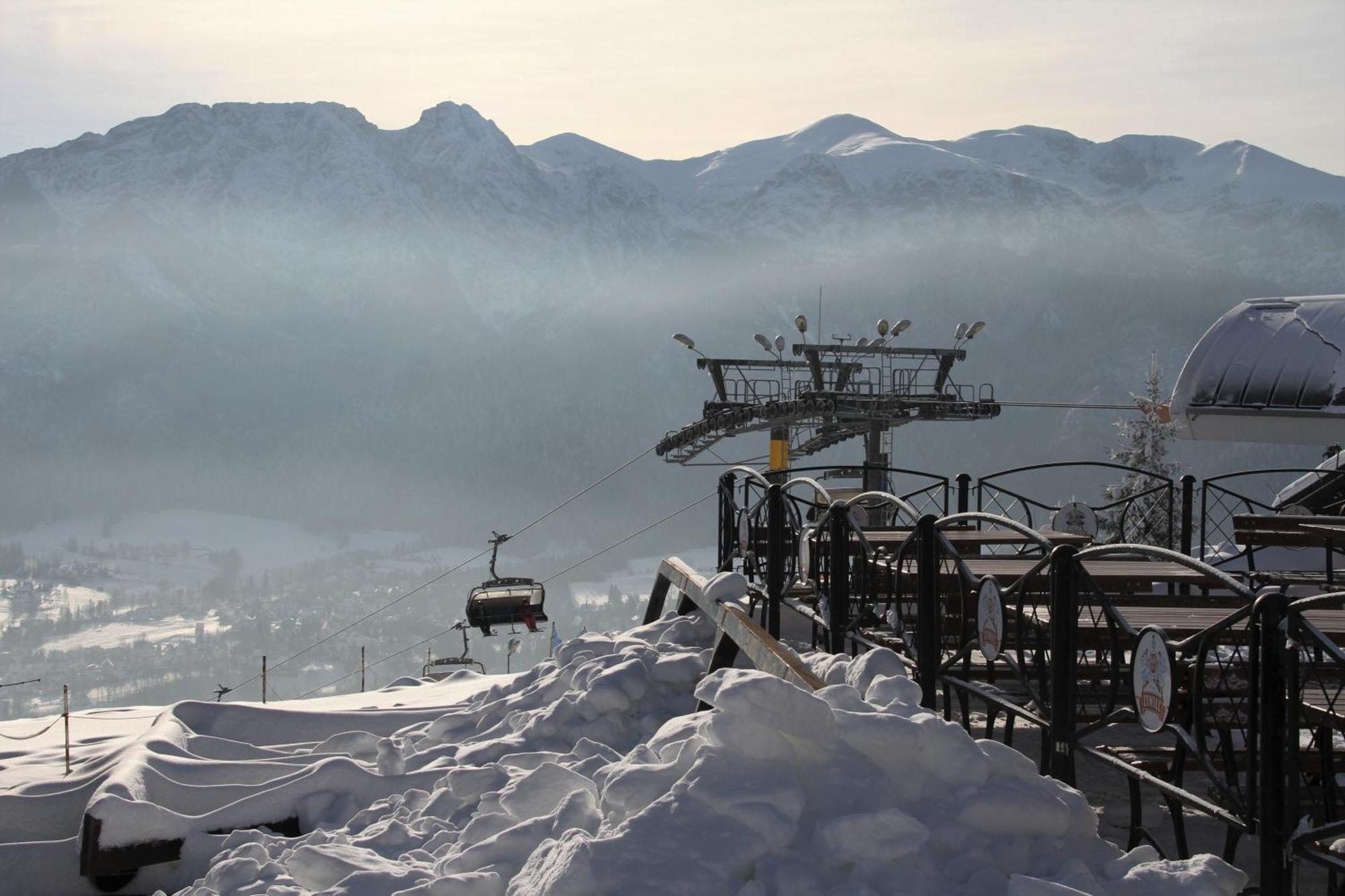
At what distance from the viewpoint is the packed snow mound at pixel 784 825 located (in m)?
4.37

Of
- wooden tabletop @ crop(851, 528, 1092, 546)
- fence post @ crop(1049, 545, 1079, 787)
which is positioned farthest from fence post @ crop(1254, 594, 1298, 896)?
wooden tabletop @ crop(851, 528, 1092, 546)

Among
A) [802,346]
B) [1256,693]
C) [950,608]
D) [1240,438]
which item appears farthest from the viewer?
[802,346]

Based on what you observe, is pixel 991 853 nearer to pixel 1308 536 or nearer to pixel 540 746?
pixel 540 746

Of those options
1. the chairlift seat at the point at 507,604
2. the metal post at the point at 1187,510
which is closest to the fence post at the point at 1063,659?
the metal post at the point at 1187,510

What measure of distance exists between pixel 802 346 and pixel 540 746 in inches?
928

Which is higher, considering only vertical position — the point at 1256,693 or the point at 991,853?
the point at 1256,693

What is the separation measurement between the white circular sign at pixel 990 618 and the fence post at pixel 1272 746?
1502mm

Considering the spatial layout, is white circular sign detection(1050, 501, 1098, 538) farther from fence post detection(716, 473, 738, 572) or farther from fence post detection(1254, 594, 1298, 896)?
fence post detection(1254, 594, 1298, 896)

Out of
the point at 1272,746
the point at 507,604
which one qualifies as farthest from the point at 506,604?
the point at 1272,746

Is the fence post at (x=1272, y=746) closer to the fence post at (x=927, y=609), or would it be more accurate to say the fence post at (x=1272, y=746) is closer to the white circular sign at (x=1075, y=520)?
the fence post at (x=927, y=609)

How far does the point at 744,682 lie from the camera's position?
15.9ft

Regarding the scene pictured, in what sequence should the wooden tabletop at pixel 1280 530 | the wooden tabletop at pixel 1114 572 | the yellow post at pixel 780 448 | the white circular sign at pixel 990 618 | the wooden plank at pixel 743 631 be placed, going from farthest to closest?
1. the yellow post at pixel 780 448
2. the wooden tabletop at pixel 1280 530
3. the wooden tabletop at pixel 1114 572
4. the wooden plank at pixel 743 631
5. the white circular sign at pixel 990 618

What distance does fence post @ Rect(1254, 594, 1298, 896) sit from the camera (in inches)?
149

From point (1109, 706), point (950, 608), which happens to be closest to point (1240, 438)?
point (950, 608)
